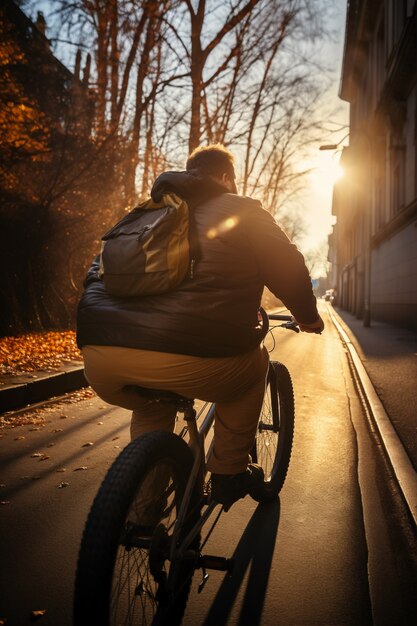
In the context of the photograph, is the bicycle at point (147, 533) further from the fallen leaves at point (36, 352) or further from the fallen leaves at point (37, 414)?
the fallen leaves at point (36, 352)

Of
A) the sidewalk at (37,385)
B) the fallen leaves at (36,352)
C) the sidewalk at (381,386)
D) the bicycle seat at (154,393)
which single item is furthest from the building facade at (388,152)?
the bicycle seat at (154,393)

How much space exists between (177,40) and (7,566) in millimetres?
16289

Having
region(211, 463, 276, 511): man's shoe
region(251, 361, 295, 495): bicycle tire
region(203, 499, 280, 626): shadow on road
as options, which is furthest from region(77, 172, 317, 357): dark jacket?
region(251, 361, 295, 495): bicycle tire

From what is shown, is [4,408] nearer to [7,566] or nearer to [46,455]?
[46,455]

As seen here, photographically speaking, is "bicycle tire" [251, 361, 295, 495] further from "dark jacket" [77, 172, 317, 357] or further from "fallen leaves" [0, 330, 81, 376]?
"fallen leaves" [0, 330, 81, 376]

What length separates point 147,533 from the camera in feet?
6.23

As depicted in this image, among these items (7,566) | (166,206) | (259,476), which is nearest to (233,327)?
(166,206)

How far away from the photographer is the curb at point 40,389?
6152 mm

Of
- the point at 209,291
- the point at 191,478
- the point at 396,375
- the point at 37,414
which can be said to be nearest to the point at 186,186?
the point at 209,291

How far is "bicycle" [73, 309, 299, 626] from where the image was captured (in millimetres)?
1554

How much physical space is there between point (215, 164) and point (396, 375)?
7131 mm

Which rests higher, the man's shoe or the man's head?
the man's head

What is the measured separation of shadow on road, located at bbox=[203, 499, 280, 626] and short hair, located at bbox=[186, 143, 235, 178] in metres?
1.88

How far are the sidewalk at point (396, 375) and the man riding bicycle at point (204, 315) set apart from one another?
2.60 meters
